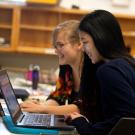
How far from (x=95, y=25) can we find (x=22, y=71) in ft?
10.5

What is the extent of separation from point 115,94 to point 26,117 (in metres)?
0.56

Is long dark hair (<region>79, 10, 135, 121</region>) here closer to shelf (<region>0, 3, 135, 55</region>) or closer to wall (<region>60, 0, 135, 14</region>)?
shelf (<region>0, 3, 135, 55</region>)

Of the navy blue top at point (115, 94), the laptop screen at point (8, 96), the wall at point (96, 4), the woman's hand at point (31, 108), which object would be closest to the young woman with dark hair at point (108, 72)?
the navy blue top at point (115, 94)

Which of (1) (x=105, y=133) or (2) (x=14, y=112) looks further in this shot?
(2) (x=14, y=112)

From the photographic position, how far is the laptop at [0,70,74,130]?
5.03ft

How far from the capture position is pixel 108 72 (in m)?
1.37

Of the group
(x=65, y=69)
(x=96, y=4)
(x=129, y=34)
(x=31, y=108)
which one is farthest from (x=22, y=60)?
(x=31, y=108)

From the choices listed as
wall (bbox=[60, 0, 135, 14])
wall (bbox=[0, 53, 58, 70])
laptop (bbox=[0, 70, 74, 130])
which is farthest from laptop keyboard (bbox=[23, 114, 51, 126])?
wall (bbox=[60, 0, 135, 14])

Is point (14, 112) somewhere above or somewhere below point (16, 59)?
above

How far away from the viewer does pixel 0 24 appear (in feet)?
14.6

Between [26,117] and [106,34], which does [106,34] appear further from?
[26,117]

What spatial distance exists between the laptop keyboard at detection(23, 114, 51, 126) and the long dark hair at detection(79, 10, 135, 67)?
1.38 feet

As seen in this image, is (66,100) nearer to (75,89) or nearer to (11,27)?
(75,89)

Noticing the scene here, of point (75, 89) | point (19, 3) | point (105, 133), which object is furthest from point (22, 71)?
point (105, 133)
